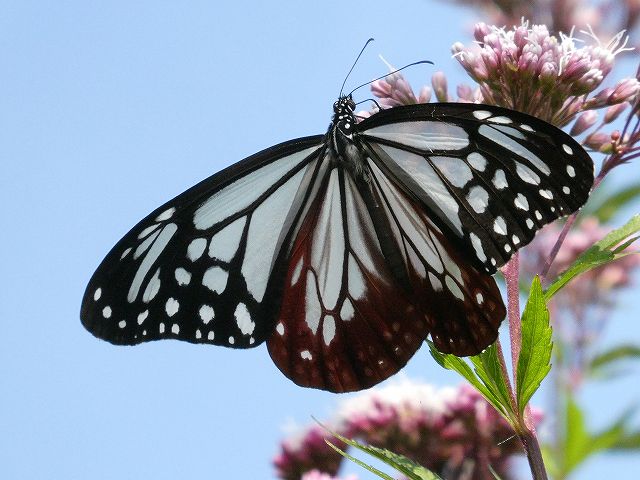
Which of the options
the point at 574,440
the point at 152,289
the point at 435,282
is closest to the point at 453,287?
the point at 435,282

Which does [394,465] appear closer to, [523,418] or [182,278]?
[523,418]

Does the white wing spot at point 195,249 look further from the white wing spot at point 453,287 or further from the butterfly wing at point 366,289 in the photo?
the white wing spot at point 453,287

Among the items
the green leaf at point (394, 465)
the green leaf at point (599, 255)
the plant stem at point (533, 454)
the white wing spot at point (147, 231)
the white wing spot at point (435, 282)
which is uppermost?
the white wing spot at point (147, 231)

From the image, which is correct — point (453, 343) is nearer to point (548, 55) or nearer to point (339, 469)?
point (548, 55)

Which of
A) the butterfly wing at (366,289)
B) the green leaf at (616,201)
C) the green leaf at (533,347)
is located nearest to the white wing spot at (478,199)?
the butterfly wing at (366,289)

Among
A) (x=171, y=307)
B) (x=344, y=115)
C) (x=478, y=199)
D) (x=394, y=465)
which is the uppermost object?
(x=344, y=115)

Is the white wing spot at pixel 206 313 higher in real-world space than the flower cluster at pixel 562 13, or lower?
lower

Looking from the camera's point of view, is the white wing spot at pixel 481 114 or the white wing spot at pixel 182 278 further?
the white wing spot at pixel 182 278
